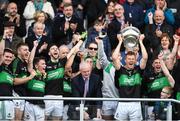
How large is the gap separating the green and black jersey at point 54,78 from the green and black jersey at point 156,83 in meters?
1.67

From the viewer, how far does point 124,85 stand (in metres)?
16.7

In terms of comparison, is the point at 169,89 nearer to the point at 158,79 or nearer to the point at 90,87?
the point at 158,79

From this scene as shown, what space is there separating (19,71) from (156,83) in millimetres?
2662

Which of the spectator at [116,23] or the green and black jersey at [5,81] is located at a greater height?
the spectator at [116,23]

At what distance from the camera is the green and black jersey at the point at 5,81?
16.6 m

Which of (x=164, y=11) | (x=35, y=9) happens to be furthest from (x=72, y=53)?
(x=164, y=11)

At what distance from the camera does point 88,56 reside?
1781 cm

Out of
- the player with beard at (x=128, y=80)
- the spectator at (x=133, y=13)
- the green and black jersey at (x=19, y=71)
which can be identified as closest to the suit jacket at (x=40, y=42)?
the green and black jersey at (x=19, y=71)

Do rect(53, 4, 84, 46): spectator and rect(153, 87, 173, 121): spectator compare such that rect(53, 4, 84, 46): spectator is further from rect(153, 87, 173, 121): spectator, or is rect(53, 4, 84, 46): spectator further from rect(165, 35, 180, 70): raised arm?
rect(153, 87, 173, 121): spectator

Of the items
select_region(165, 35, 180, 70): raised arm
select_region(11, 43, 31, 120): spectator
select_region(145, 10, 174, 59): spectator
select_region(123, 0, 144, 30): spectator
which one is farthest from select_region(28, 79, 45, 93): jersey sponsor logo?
select_region(123, 0, 144, 30): spectator

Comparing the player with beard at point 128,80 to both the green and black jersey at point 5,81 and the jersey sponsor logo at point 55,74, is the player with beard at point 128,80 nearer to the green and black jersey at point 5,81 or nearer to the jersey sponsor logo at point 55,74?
the jersey sponsor logo at point 55,74

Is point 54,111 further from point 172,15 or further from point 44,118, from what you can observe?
point 172,15

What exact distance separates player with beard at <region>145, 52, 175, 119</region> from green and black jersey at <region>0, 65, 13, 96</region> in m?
2.63

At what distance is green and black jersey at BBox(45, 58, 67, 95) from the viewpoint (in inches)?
666
